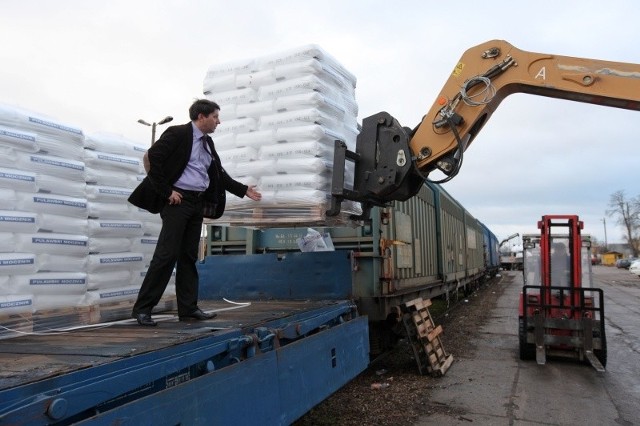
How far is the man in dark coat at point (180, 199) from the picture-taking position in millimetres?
3348

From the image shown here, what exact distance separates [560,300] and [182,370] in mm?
6864

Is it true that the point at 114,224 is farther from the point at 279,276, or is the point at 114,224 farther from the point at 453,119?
the point at 453,119

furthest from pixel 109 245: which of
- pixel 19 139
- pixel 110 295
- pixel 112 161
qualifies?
pixel 19 139

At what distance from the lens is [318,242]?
6012mm

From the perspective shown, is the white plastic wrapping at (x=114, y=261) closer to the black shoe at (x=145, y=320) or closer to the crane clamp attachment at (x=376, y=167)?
the black shoe at (x=145, y=320)

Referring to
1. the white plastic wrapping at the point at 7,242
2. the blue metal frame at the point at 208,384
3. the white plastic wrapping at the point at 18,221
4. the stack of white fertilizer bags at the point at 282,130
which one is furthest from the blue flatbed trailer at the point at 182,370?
the stack of white fertilizer bags at the point at 282,130

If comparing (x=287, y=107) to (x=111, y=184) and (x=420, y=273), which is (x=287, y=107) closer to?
(x=111, y=184)

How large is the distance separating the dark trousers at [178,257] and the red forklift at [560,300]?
227 inches

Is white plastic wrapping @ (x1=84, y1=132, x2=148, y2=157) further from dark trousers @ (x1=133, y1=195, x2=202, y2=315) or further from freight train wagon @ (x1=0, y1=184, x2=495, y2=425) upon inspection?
freight train wagon @ (x1=0, y1=184, x2=495, y2=425)

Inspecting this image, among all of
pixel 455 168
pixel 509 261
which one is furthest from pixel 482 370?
pixel 509 261

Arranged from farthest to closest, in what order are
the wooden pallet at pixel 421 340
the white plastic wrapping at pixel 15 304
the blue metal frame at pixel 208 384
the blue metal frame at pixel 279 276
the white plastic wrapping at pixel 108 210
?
the wooden pallet at pixel 421 340 → the blue metal frame at pixel 279 276 → the white plastic wrapping at pixel 108 210 → the white plastic wrapping at pixel 15 304 → the blue metal frame at pixel 208 384

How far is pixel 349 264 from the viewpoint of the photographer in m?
5.01

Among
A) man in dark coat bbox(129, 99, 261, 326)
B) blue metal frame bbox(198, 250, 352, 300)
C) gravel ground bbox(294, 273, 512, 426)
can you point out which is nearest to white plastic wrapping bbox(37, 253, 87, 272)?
man in dark coat bbox(129, 99, 261, 326)

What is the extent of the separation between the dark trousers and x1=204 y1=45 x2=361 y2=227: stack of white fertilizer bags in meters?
0.86
